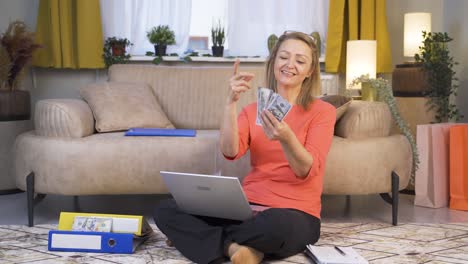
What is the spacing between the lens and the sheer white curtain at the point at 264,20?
4914 millimetres

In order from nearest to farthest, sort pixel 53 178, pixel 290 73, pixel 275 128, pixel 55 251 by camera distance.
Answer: pixel 275 128, pixel 290 73, pixel 55 251, pixel 53 178

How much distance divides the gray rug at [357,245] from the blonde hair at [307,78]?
0.63m

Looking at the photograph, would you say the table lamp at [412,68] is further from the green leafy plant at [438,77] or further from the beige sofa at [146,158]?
the beige sofa at [146,158]

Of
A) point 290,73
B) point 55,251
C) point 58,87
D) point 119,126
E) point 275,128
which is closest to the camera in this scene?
point 275,128

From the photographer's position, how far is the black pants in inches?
87.8

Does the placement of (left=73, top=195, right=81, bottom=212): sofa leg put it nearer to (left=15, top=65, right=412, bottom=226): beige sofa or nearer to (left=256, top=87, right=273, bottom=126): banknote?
(left=15, top=65, right=412, bottom=226): beige sofa

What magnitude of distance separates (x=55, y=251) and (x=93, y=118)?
1.05m

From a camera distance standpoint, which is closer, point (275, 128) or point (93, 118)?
point (275, 128)

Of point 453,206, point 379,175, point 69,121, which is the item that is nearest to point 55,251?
point 69,121

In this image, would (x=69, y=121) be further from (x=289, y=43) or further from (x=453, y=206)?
(x=453, y=206)

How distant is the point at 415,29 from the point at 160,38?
6.15 feet

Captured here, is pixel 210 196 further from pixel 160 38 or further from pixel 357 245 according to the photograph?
pixel 160 38

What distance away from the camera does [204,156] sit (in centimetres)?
315

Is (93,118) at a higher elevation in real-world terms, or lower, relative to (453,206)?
higher
